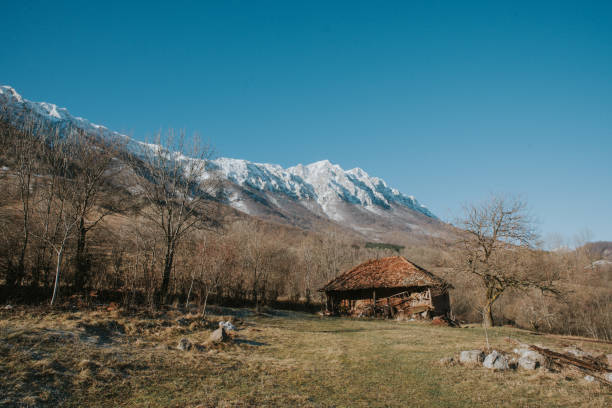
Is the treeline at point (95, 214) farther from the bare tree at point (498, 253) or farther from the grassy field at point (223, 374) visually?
the bare tree at point (498, 253)

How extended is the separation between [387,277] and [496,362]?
1899 centimetres

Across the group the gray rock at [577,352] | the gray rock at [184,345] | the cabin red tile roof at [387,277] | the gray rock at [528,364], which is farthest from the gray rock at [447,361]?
the cabin red tile roof at [387,277]

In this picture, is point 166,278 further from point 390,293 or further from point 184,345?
point 390,293

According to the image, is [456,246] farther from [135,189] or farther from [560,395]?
[135,189]

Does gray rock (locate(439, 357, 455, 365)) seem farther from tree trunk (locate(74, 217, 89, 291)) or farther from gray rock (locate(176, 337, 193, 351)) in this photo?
tree trunk (locate(74, 217, 89, 291))

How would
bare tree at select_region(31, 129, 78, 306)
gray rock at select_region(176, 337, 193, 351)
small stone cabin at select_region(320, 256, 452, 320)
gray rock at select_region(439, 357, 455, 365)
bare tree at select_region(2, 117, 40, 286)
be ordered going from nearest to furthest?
gray rock at select_region(439, 357, 455, 365), gray rock at select_region(176, 337, 193, 351), bare tree at select_region(2, 117, 40, 286), bare tree at select_region(31, 129, 78, 306), small stone cabin at select_region(320, 256, 452, 320)

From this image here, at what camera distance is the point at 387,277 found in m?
29.1

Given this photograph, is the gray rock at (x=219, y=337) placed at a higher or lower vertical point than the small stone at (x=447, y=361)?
higher

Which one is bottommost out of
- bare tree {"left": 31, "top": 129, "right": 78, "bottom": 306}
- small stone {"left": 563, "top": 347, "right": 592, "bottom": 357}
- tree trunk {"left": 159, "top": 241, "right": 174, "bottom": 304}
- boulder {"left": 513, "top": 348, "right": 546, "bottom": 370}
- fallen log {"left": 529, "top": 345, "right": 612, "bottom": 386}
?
small stone {"left": 563, "top": 347, "right": 592, "bottom": 357}

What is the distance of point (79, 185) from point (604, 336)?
5104cm

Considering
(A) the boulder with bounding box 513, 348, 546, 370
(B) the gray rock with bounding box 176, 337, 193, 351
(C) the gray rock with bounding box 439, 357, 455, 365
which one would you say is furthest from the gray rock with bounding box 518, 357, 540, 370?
(B) the gray rock with bounding box 176, 337, 193, 351

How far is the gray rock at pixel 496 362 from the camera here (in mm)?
10062

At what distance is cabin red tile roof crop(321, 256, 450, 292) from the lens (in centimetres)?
2679

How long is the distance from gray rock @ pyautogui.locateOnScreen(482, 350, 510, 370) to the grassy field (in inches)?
18.8
